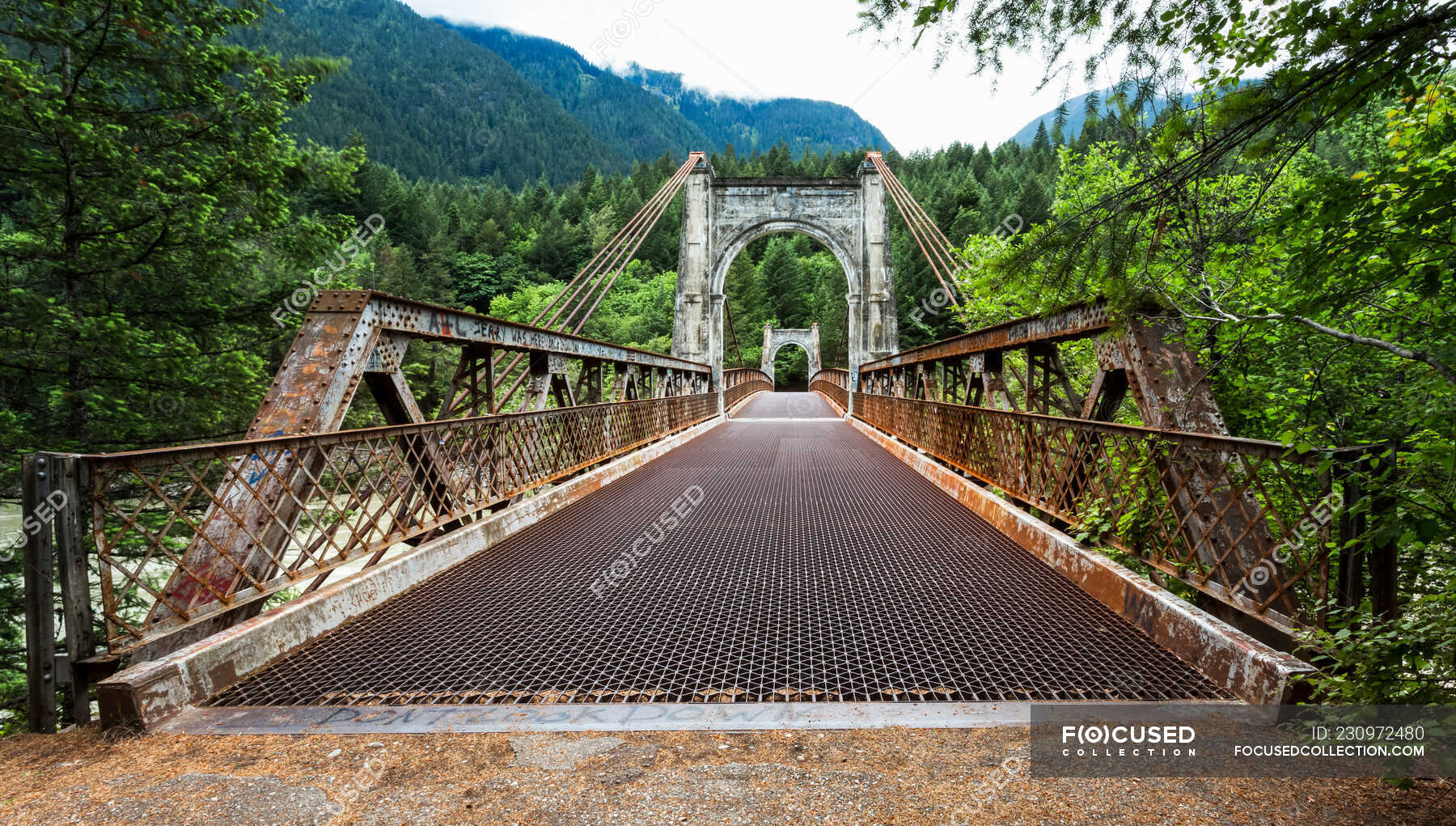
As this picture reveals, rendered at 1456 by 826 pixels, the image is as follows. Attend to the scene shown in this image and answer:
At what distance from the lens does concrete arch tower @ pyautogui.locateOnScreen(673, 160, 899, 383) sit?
→ 24688 mm

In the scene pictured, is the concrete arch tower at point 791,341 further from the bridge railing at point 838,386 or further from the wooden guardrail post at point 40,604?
the wooden guardrail post at point 40,604

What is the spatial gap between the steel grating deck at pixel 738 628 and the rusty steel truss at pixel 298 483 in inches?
15.2

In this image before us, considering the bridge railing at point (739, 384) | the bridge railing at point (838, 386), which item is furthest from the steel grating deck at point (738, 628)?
the bridge railing at point (838, 386)

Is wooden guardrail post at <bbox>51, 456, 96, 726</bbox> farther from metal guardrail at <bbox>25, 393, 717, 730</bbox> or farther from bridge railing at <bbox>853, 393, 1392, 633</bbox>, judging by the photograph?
bridge railing at <bbox>853, 393, 1392, 633</bbox>

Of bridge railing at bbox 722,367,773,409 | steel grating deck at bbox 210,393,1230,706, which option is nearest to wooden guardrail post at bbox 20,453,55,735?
steel grating deck at bbox 210,393,1230,706

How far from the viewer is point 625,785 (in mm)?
1801

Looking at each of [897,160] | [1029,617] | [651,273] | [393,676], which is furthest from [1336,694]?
[897,160]

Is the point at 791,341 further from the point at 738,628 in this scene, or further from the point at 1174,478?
the point at 738,628

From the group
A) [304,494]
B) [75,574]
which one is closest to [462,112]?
[304,494]

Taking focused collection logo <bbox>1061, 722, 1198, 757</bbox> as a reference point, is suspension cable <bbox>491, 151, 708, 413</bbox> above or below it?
above

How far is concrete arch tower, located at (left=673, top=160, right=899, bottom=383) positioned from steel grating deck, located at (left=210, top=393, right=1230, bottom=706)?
19.5m

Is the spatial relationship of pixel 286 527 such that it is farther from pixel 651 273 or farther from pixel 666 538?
pixel 651 273

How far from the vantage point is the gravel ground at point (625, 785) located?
64.7 inches

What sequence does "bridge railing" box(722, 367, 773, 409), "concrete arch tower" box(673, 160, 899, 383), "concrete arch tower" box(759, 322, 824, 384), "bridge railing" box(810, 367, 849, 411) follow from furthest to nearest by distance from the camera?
"concrete arch tower" box(759, 322, 824, 384), "bridge railing" box(810, 367, 849, 411), "concrete arch tower" box(673, 160, 899, 383), "bridge railing" box(722, 367, 773, 409)
